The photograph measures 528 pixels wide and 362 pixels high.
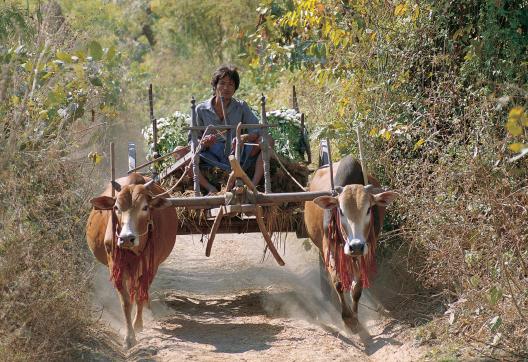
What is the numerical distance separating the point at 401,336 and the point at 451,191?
1.22 metres

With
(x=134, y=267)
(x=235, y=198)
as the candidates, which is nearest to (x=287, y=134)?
(x=235, y=198)

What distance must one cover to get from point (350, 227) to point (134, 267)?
5.84 feet

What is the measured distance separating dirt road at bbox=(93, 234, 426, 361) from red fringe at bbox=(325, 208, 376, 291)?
520mm

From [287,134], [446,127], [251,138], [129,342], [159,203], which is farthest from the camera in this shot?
[287,134]

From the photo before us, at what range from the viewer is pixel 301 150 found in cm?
904

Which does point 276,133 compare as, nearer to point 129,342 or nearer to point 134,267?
point 134,267

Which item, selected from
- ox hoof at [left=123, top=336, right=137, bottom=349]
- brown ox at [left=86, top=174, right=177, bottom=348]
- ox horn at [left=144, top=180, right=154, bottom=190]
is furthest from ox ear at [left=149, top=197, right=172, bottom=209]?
ox hoof at [left=123, top=336, right=137, bottom=349]

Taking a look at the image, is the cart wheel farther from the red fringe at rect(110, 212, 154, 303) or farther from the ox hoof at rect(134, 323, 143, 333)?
the ox hoof at rect(134, 323, 143, 333)

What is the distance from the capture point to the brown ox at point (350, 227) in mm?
6984

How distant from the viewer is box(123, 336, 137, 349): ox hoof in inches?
288

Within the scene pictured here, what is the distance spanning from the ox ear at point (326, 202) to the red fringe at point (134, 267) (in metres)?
1.40

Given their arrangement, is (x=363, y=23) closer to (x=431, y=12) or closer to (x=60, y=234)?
(x=431, y=12)

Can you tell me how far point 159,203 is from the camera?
7199 mm

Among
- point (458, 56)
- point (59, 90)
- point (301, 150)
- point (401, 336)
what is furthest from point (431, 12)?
Result: point (59, 90)
